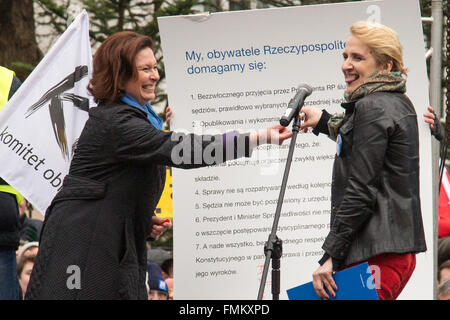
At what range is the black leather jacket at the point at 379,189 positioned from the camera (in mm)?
4383

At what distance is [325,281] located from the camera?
14.6ft

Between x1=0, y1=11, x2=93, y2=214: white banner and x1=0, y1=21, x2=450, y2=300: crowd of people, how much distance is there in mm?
968

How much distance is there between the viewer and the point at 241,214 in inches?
236

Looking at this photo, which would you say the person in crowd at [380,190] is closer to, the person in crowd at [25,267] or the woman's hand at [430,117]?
the woman's hand at [430,117]

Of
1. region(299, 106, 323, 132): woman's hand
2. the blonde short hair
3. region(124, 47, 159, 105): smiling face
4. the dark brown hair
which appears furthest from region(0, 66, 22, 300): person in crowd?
the blonde short hair

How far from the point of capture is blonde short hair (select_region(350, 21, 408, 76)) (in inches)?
180

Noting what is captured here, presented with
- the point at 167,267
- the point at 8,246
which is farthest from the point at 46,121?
the point at 167,267

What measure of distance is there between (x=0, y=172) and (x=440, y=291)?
129 inches

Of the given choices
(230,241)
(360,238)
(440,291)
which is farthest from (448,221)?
(360,238)

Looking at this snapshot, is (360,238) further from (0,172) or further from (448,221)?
(448,221)

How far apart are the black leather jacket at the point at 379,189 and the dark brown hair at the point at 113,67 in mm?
1298

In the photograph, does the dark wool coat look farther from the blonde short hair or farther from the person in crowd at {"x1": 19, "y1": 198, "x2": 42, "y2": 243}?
the person in crowd at {"x1": 19, "y1": 198, "x2": 42, "y2": 243}

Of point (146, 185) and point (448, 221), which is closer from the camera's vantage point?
point (146, 185)

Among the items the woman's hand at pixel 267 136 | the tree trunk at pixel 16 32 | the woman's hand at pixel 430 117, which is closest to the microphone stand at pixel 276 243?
the woman's hand at pixel 267 136
